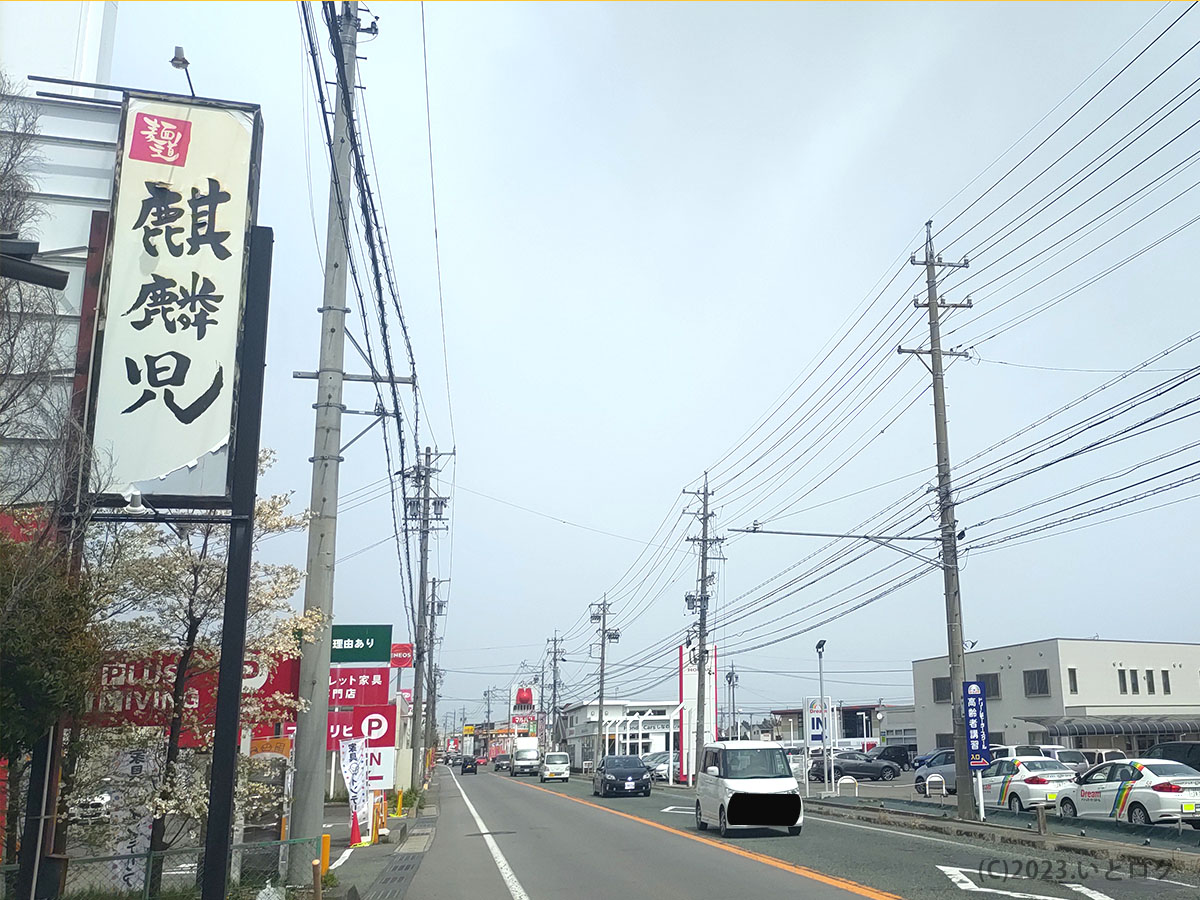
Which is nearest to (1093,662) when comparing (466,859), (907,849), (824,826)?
(824,826)

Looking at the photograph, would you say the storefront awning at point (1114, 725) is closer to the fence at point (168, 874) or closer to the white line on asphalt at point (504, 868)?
the white line on asphalt at point (504, 868)

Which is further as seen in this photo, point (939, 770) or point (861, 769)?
point (861, 769)

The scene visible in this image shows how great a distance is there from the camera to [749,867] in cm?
1555

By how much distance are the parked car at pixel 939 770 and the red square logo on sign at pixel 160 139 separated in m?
35.6

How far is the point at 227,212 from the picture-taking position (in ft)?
32.3

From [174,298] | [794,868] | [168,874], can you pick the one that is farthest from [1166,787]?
[174,298]

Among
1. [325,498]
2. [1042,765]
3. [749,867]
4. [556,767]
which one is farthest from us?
[556,767]

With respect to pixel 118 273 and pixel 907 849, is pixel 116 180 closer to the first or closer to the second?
pixel 118 273

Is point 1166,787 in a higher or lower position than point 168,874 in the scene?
higher

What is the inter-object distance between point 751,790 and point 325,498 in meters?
12.1

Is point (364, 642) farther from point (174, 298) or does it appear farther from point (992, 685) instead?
point (992, 685)

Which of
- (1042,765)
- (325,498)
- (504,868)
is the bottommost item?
(504,868)

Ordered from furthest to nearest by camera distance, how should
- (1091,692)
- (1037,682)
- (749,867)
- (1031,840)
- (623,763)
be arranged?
(1037,682)
(1091,692)
(623,763)
(1031,840)
(749,867)

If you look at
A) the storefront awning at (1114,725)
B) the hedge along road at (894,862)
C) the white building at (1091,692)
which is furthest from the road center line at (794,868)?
the white building at (1091,692)
